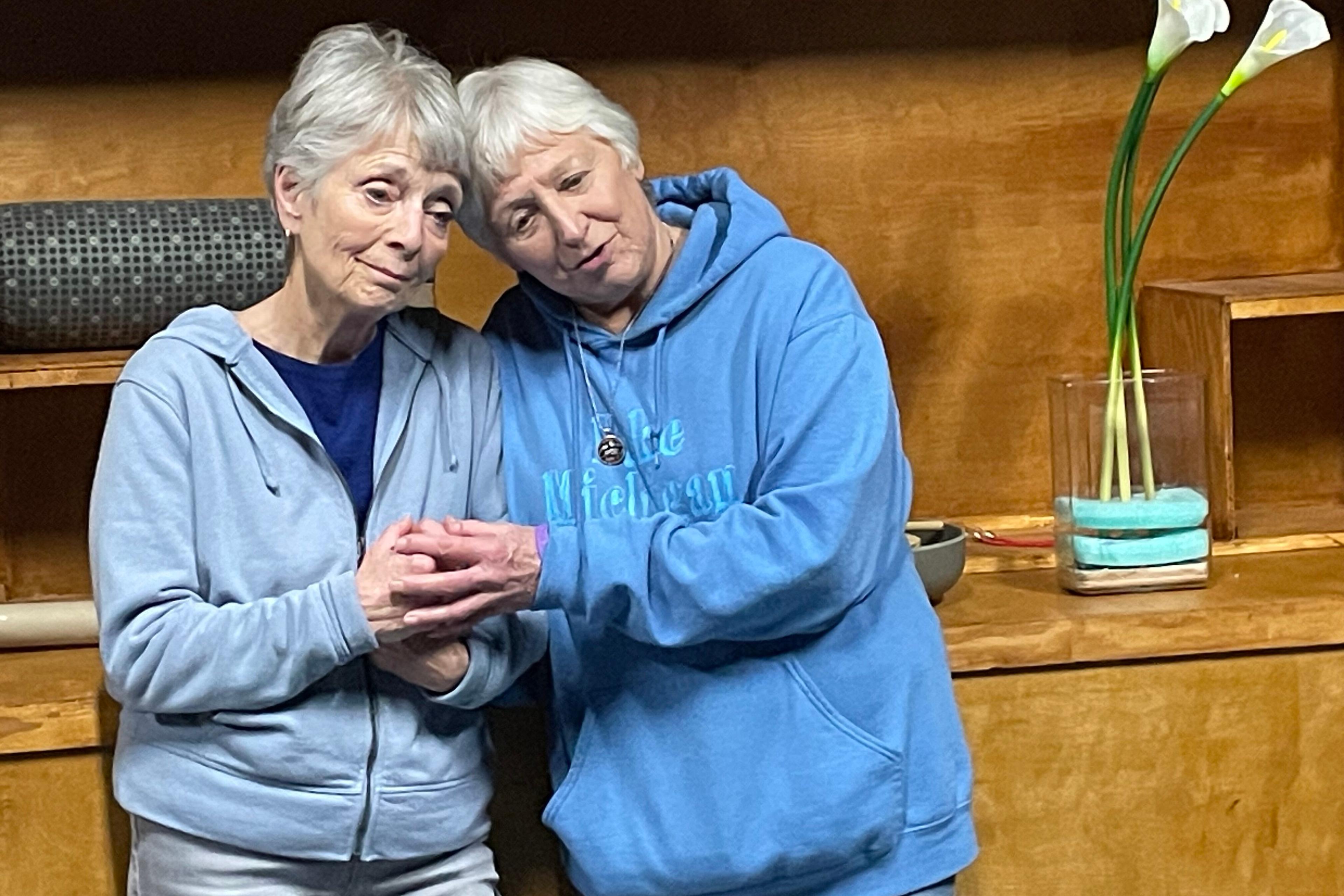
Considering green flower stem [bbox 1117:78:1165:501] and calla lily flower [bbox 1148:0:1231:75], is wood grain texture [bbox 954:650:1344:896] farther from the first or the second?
calla lily flower [bbox 1148:0:1231:75]

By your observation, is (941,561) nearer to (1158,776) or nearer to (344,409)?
(1158,776)

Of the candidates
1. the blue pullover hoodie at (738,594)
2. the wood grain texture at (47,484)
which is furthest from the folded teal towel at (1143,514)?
the wood grain texture at (47,484)

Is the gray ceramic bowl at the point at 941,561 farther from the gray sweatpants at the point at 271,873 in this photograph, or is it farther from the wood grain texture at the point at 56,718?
the wood grain texture at the point at 56,718

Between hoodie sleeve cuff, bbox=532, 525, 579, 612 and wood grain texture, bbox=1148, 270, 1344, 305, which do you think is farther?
wood grain texture, bbox=1148, 270, 1344, 305

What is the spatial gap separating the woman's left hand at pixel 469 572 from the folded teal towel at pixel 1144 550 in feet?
2.59

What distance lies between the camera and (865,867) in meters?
1.60

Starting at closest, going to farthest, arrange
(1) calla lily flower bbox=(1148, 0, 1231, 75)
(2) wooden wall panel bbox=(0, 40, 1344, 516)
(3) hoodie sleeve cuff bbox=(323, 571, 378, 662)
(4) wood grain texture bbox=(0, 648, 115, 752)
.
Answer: (3) hoodie sleeve cuff bbox=(323, 571, 378, 662) < (4) wood grain texture bbox=(0, 648, 115, 752) < (1) calla lily flower bbox=(1148, 0, 1231, 75) < (2) wooden wall panel bbox=(0, 40, 1344, 516)

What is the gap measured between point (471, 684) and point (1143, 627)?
75 cm

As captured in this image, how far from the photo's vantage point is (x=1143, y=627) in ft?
6.21

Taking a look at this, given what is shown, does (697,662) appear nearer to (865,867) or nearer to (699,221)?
(865,867)

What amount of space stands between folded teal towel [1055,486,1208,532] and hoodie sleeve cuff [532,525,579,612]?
77 centimetres

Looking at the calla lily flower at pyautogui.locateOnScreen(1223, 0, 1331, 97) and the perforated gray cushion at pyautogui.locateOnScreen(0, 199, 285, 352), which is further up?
the calla lily flower at pyautogui.locateOnScreen(1223, 0, 1331, 97)

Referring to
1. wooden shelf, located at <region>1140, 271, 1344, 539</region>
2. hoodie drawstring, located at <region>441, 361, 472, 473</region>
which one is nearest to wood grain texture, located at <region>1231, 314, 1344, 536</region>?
wooden shelf, located at <region>1140, 271, 1344, 539</region>

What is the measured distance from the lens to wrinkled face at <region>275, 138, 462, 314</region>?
153cm
